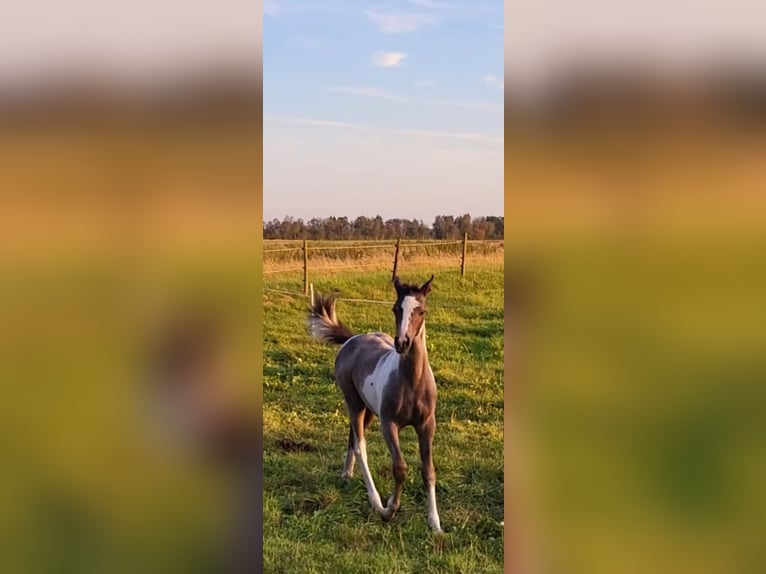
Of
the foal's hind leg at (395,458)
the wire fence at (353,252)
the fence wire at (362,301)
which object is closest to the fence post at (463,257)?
the wire fence at (353,252)

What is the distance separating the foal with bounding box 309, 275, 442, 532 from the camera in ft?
6.79

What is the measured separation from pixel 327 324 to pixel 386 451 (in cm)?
46

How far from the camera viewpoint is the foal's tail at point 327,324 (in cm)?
222

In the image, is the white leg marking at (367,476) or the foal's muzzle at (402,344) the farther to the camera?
the white leg marking at (367,476)

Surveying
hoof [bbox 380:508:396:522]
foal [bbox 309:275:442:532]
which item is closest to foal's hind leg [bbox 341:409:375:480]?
foal [bbox 309:275:442:532]

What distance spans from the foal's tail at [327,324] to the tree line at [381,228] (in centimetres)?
21

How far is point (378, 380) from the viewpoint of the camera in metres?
2.17
